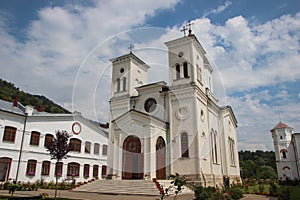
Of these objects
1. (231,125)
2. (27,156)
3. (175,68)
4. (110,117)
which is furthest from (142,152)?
(231,125)

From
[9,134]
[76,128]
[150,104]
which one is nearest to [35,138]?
[9,134]

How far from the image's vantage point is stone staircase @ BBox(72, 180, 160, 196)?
54.3 ft

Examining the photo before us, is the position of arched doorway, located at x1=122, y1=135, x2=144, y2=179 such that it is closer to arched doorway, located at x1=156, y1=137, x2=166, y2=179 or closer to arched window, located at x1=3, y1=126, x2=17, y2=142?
arched doorway, located at x1=156, y1=137, x2=166, y2=179

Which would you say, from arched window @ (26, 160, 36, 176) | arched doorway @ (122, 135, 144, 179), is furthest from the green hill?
arched doorway @ (122, 135, 144, 179)

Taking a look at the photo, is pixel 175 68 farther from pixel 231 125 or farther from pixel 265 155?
pixel 265 155

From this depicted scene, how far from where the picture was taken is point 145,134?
20.1 meters

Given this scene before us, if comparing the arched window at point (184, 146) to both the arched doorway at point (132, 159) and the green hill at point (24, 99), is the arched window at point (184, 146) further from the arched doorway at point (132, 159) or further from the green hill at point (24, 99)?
the green hill at point (24, 99)

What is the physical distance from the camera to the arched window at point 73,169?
30.6m

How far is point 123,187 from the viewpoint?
17.9 meters

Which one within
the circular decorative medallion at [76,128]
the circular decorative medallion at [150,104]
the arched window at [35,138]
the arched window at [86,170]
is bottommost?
the arched window at [86,170]

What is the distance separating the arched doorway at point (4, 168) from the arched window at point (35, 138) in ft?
9.92

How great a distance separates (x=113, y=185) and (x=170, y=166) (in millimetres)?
5381

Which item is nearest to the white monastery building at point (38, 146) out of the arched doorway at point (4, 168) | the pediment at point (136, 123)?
the arched doorway at point (4, 168)

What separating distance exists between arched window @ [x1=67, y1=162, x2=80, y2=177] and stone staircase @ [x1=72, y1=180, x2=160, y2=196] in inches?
444
